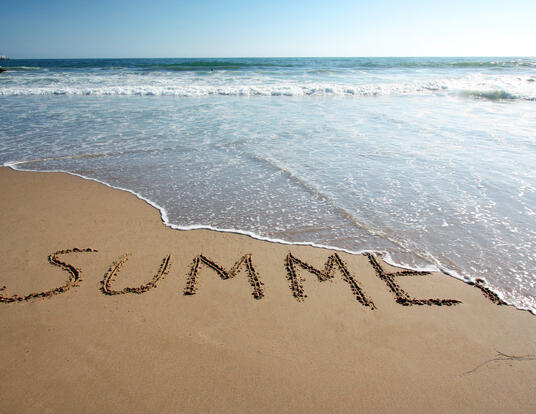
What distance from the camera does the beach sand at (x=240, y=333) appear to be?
6.57 ft

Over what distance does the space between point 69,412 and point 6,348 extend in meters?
0.86

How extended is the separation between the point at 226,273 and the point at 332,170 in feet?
10.6

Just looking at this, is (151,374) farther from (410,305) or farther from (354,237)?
(354,237)

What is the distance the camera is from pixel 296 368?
2.17 metres

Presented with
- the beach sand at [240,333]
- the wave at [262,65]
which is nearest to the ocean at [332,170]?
the beach sand at [240,333]

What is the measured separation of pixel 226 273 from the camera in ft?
10.2

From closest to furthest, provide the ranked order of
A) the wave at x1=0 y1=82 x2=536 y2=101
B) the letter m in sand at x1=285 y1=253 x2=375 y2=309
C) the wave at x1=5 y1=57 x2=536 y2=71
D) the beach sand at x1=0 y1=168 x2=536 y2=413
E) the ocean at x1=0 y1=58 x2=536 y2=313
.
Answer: the beach sand at x1=0 y1=168 x2=536 y2=413
the letter m in sand at x1=285 y1=253 x2=375 y2=309
the ocean at x1=0 y1=58 x2=536 y2=313
the wave at x1=0 y1=82 x2=536 y2=101
the wave at x1=5 y1=57 x2=536 y2=71

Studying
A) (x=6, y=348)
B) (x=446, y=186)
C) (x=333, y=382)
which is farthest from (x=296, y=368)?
(x=446, y=186)

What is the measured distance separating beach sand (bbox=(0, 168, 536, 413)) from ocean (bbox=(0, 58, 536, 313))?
1.60 ft

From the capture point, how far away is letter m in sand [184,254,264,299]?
9.48 ft

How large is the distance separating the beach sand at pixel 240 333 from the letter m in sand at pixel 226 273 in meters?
0.02

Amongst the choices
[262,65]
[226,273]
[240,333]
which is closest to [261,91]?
[226,273]

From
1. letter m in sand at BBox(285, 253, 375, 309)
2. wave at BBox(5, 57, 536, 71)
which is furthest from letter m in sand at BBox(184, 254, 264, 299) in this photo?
wave at BBox(5, 57, 536, 71)

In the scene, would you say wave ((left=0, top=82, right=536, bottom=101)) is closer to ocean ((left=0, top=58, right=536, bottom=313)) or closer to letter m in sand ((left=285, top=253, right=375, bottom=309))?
ocean ((left=0, top=58, right=536, bottom=313))
